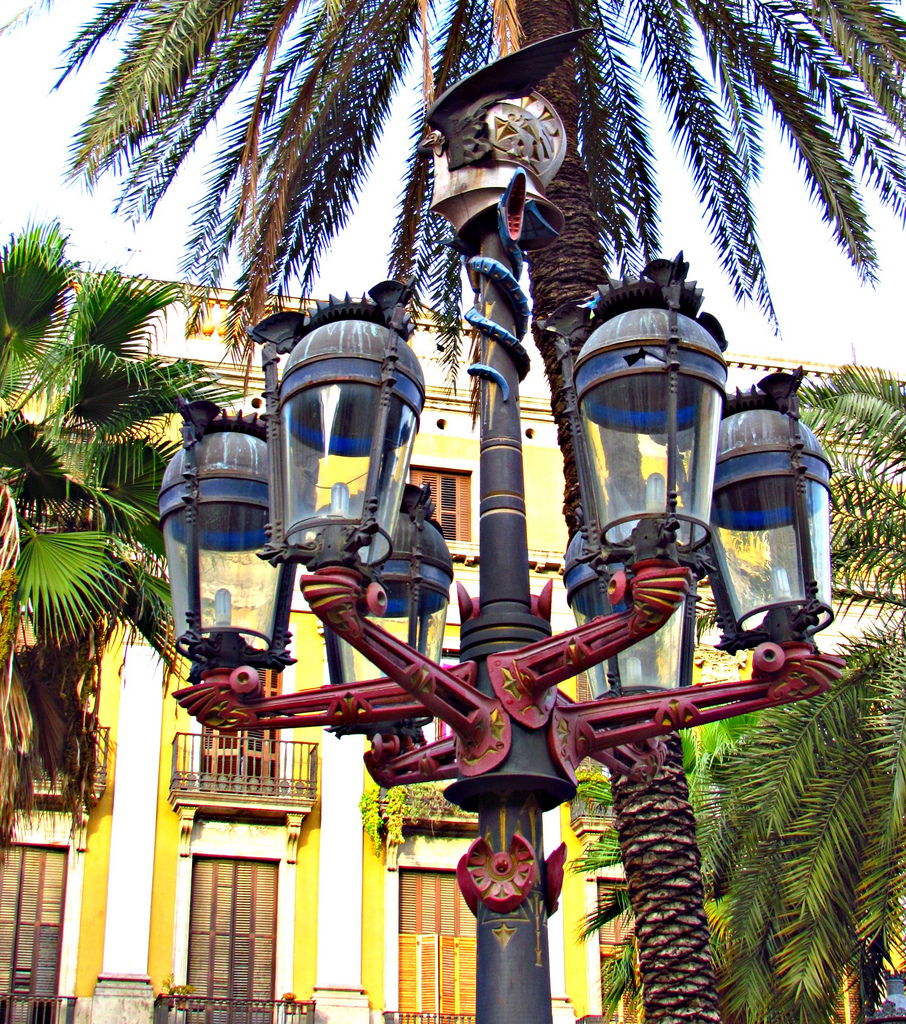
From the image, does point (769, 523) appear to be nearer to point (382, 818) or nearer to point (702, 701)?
point (702, 701)

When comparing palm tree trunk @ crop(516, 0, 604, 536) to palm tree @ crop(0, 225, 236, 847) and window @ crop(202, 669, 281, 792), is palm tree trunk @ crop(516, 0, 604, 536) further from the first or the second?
window @ crop(202, 669, 281, 792)

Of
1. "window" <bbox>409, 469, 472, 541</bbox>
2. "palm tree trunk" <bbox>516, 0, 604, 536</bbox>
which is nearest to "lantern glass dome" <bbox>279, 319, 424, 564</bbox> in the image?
"palm tree trunk" <bbox>516, 0, 604, 536</bbox>

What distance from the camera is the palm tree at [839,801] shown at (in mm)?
11070

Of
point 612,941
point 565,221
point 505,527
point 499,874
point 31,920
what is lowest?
point 499,874

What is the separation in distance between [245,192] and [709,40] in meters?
4.07

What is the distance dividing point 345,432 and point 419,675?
795 mm

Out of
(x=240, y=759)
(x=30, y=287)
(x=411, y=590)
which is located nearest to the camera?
(x=411, y=590)

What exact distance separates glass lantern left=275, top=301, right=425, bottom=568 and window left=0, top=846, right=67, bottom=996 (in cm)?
1938

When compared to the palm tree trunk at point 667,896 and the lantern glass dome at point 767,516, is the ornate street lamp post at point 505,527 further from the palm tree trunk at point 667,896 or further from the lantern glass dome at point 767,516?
the palm tree trunk at point 667,896

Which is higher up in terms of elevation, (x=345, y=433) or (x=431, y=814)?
(x=431, y=814)

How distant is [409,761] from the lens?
17.1 feet

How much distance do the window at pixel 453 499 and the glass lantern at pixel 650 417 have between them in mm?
21713

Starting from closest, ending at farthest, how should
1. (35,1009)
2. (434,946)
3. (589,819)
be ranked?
(35,1009)
(434,946)
(589,819)

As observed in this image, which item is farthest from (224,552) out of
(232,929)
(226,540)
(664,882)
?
(232,929)
